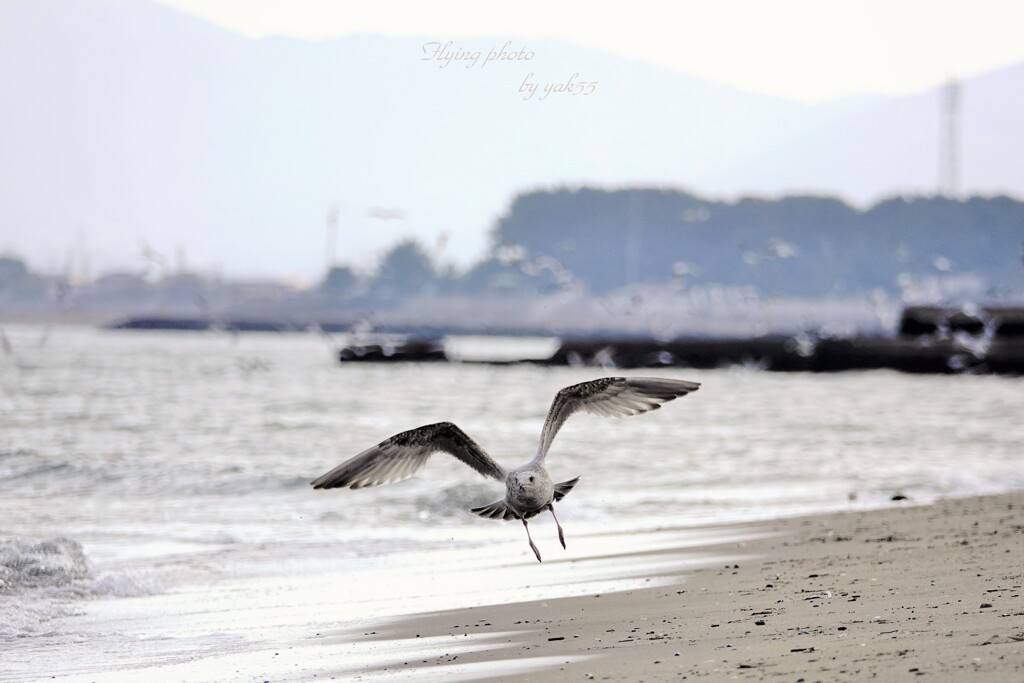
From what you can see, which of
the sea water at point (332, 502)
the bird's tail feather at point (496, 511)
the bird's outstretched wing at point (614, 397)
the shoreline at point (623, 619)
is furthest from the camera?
the sea water at point (332, 502)

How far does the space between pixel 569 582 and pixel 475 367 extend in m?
65.4

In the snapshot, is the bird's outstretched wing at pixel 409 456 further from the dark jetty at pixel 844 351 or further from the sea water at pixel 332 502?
the dark jetty at pixel 844 351

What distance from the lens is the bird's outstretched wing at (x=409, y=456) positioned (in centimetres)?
880

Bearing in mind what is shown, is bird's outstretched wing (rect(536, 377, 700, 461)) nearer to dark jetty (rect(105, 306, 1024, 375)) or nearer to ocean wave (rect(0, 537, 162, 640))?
ocean wave (rect(0, 537, 162, 640))

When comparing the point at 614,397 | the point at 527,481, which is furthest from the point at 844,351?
the point at 527,481

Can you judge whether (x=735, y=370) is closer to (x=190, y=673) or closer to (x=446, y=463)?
(x=446, y=463)

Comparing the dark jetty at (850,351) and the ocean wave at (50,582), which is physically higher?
the dark jetty at (850,351)

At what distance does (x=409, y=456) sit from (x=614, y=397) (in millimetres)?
1375

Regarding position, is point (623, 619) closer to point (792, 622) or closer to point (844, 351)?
point (792, 622)

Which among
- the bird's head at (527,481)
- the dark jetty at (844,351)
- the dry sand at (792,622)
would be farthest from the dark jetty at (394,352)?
the bird's head at (527,481)

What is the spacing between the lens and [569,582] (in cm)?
1037

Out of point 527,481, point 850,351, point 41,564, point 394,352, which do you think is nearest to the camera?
point 527,481

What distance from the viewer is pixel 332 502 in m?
16.4

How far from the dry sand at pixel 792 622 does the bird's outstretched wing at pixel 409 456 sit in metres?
0.90
